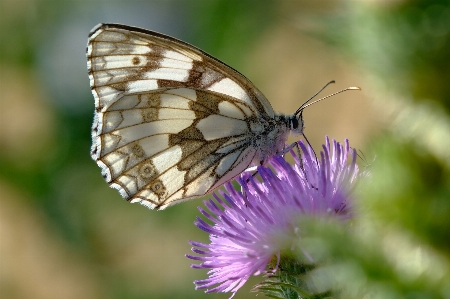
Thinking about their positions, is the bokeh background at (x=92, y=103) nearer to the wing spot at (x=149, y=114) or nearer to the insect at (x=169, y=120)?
the insect at (x=169, y=120)

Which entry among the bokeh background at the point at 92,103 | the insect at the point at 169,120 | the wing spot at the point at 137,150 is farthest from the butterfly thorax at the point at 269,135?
the wing spot at the point at 137,150

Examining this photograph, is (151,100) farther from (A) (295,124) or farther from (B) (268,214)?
(B) (268,214)

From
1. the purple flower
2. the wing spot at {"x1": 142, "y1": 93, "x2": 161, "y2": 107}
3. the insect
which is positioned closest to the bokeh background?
the purple flower

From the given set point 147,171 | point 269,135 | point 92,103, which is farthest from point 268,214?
point 92,103

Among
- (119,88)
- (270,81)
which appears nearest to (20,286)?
(270,81)

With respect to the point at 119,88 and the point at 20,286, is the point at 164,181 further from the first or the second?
the point at 20,286

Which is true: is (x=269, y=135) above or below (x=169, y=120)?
below

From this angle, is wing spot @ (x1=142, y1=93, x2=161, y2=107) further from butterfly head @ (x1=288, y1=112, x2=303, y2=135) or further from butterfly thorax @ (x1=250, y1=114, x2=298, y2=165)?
butterfly head @ (x1=288, y1=112, x2=303, y2=135)
